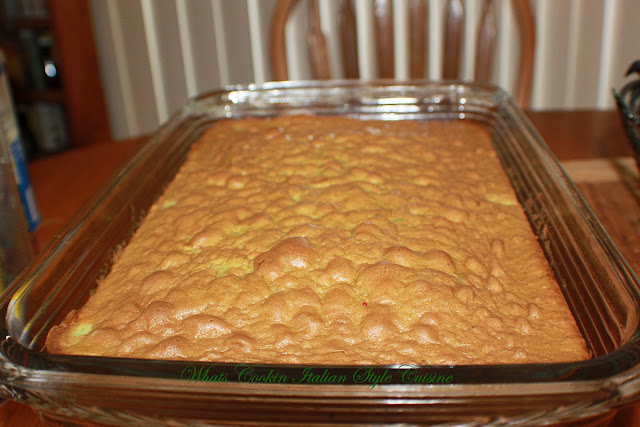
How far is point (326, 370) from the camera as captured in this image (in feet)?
1.53

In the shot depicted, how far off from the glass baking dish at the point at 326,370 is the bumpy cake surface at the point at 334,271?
0.10 feet

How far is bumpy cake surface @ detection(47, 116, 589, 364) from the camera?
0.63 metres

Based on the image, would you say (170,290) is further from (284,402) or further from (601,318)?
(601,318)

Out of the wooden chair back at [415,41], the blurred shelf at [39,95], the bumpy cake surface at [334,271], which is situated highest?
the wooden chair back at [415,41]

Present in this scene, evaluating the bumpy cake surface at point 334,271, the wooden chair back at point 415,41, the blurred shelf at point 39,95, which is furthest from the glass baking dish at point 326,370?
the blurred shelf at point 39,95

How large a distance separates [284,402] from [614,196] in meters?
0.75

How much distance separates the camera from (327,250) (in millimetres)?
760

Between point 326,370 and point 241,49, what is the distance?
6.94 ft

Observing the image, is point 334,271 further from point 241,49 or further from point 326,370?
point 241,49

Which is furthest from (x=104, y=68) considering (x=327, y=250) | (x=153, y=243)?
(x=327, y=250)

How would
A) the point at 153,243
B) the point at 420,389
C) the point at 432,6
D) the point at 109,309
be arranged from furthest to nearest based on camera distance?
the point at 432,6 < the point at 153,243 < the point at 109,309 < the point at 420,389

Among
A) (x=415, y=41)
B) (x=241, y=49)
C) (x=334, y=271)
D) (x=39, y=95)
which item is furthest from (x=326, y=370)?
(x=39, y=95)

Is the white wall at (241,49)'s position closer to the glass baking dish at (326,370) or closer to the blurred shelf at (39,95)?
the blurred shelf at (39,95)

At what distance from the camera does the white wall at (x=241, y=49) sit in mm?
2053
